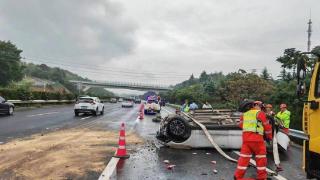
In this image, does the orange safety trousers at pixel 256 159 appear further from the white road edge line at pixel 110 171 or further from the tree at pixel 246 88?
the tree at pixel 246 88

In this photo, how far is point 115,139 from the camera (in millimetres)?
15586

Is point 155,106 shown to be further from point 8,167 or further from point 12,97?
point 8,167

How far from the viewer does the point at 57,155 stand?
11.3m

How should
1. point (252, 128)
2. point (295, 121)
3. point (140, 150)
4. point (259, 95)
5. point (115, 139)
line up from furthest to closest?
1. point (259, 95)
2. point (295, 121)
3. point (115, 139)
4. point (140, 150)
5. point (252, 128)

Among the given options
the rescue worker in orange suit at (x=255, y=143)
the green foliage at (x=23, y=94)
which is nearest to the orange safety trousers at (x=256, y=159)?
the rescue worker in orange suit at (x=255, y=143)

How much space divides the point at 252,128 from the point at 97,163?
152 inches

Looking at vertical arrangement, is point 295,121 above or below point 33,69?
below

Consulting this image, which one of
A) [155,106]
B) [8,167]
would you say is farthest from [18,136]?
[155,106]

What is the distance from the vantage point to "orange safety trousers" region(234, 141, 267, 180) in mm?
7995

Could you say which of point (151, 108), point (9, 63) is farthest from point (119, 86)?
point (151, 108)

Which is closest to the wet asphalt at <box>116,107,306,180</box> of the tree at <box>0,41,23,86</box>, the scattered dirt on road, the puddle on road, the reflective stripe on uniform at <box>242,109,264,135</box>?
the puddle on road

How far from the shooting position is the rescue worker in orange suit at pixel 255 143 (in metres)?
8.01

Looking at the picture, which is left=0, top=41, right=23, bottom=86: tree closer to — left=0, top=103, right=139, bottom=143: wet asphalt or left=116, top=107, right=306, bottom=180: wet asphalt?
left=0, top=103, right=139, bottom=143: wet asphalt

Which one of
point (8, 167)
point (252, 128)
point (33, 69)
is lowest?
point (8, 167)
